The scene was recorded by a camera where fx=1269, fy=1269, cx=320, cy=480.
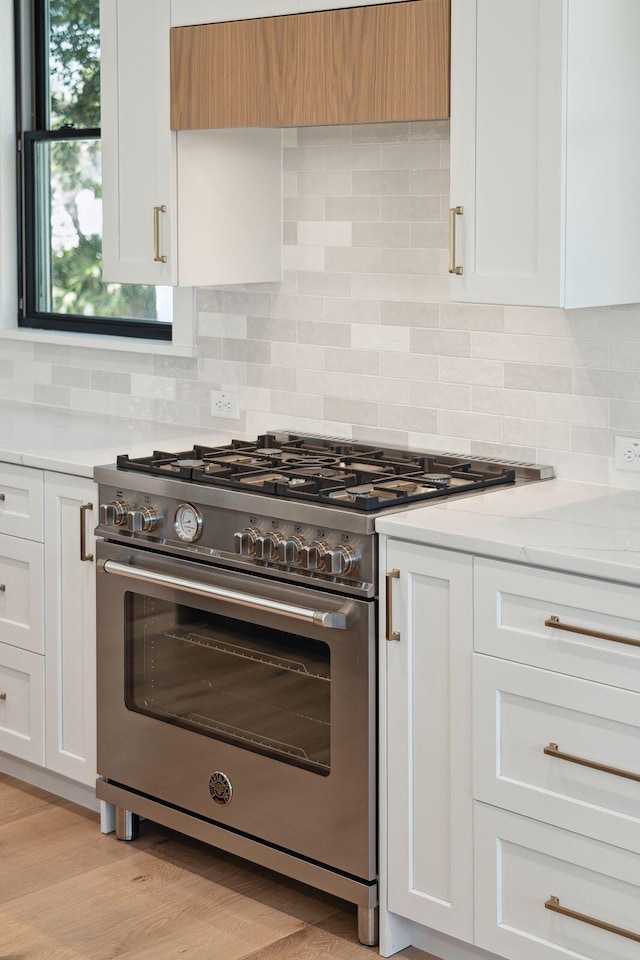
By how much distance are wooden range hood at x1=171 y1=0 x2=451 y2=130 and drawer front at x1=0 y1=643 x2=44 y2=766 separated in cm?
152

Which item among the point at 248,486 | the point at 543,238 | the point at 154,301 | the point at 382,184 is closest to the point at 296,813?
the point at 248,486

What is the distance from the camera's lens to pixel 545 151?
8.52ft

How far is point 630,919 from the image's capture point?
2324 millimetres

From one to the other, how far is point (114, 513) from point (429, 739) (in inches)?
40.1

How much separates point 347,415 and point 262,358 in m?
0.36

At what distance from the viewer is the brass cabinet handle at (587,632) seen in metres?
2.25

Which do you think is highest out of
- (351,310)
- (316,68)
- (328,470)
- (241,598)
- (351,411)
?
(316,68)

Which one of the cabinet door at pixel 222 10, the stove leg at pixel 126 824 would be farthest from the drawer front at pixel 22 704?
the cabinet door at pixel 222 10

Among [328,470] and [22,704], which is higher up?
[328,470]

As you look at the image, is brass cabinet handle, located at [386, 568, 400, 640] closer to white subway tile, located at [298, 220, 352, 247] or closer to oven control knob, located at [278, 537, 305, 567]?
oven control knob, located at [278, 537, 305, 567]

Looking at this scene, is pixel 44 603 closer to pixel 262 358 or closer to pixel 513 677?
pixel 262 358

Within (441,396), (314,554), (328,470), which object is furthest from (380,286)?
(314,554)

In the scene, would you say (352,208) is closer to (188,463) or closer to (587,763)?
(188,463)

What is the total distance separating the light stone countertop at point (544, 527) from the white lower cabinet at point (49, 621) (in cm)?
106
